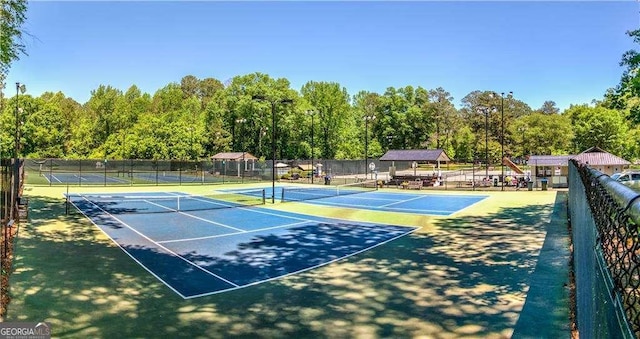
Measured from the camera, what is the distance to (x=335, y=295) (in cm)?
1022

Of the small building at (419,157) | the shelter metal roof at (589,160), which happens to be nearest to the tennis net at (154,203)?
the small building at (419,157)

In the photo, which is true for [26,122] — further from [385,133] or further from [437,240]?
[437,240]

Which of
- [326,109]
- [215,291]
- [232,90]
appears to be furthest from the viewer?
[326,109]

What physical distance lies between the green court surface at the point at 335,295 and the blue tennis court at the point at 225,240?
0.63m


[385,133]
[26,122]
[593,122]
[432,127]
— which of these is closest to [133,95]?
[26,122]

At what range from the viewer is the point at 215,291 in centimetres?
1051

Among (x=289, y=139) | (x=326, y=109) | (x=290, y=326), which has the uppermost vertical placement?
(x=326, y=109)

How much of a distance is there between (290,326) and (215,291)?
9.42 ft

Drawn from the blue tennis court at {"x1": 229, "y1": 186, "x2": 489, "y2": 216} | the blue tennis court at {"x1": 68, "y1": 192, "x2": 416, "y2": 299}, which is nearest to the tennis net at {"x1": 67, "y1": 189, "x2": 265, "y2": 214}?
the blue tennis court at {"x1": 68, "y1": 192, "x2": 416, "y2": 299}

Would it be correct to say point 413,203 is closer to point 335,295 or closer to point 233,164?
point 335,295

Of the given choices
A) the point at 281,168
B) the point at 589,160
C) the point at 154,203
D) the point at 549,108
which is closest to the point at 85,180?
the point at 281,168

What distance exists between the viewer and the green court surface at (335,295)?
823 centimetres

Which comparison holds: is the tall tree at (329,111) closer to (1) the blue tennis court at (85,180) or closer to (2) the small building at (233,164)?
(2) the small building at (233,164)

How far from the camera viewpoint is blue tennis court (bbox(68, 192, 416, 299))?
12086 millimetres
